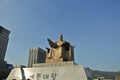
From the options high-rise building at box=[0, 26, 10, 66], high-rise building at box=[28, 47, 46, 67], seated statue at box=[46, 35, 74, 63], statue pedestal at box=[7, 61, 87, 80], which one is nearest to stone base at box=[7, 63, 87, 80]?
statue pedestal at box=[7, 61, 87, 80]

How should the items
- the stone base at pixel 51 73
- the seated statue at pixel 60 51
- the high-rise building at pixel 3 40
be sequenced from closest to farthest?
the stone base at pixel 51 73, the seated statue at pixel 60 51, the high-rise building at pixel 3 40

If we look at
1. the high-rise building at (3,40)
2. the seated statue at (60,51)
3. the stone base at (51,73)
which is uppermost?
the high-rise building at (3,40)

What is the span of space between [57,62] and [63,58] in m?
0.64

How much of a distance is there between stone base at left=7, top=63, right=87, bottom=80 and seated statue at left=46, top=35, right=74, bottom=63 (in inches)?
48.6

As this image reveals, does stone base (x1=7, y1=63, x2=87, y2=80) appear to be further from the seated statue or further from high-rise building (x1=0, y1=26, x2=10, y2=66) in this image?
high-rise building (x1=0, y1=26, x2=10, y2=66)

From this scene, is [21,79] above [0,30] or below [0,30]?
below

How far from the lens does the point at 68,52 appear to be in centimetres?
1317

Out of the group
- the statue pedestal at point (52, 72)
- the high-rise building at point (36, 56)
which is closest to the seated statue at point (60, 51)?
the statue pedestal at point (52, 72)

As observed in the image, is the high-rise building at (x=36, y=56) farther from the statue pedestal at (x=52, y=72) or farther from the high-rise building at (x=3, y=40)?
the statue pedestal at (x=52, y=72)

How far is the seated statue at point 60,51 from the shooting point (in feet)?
42.0

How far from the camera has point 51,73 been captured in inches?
452

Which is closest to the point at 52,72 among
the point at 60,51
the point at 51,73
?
the point at 51,73

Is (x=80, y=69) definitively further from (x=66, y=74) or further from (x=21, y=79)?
(x=21, y=79)

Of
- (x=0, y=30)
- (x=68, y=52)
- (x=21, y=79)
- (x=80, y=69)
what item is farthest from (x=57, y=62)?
(x=0, y=30)
